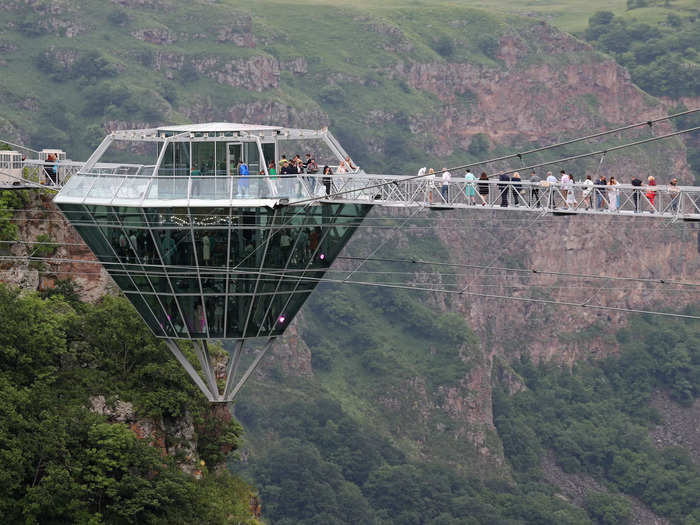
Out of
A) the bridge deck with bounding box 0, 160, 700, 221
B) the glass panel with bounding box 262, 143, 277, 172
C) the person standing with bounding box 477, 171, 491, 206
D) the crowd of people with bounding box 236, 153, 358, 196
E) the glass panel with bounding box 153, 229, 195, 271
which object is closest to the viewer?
the bridge deck with bounding box 0, 160, 700, 221

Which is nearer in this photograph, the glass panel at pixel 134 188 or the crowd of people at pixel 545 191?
the crowd of people at pixel 545 191

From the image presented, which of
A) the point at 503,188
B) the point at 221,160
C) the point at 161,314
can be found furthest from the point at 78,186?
the point at 503,188

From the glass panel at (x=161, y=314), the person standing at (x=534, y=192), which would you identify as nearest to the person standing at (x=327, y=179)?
the glass panel at (x=161, y=314)

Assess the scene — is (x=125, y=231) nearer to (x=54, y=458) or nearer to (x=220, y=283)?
(x=220, y=283)

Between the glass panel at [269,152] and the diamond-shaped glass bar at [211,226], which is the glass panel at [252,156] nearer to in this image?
the diamond-shaped glass bar at [211,226]

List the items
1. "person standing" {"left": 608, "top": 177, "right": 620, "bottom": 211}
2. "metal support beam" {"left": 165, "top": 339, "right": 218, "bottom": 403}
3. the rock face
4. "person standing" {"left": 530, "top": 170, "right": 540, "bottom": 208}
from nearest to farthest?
"person standing" {"left": 608, "top": 177, "right": 620, "bottom": 211} < "person standing" {"left": 530, "top": 170, "right": 540, "bottom": 208} < "metal support beam" {"left": 165, "top": 339, "right": 218, "bottom": 403} < the rock face

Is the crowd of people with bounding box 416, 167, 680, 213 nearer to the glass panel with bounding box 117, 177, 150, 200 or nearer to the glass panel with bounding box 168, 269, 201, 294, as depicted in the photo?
the glass panel with bounding box 168, 269, 201, 294

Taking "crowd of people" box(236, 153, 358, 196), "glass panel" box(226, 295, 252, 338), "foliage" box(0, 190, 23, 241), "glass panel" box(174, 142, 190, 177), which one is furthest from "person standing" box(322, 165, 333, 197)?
"foliage" box(0, 190, 23, 241)
